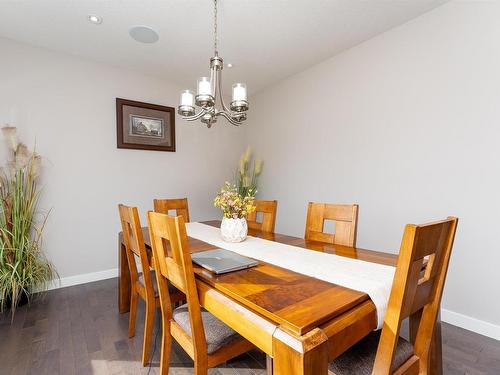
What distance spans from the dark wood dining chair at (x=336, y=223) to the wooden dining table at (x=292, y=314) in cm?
58

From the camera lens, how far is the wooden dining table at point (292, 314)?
2.29ft

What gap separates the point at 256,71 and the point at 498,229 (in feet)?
9.11

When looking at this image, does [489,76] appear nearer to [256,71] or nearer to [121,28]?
[256,71]

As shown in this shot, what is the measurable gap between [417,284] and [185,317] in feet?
3.33

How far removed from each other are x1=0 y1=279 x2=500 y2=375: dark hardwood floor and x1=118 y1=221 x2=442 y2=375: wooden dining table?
740 millimetres

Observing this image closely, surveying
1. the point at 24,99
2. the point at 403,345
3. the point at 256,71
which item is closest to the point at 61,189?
the point at 24,99

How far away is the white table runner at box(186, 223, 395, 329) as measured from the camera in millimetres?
961

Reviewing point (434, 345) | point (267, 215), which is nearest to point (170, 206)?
point (267, 215)

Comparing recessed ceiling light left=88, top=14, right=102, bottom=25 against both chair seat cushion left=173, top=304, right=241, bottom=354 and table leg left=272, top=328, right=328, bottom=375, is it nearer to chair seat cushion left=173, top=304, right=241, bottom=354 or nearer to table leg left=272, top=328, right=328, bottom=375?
chair seat cushion left=173, top=304, right=241, bottom=354

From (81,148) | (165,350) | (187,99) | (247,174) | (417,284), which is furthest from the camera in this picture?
(247,174)

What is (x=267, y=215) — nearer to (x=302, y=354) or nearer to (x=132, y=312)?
(x=132, y=312)

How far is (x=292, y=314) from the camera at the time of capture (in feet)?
2.56

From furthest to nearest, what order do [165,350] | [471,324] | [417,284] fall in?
[471,324] → [165,350] → [417,284]

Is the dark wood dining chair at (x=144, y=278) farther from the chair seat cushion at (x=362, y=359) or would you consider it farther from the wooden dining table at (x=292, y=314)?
the chair seat cushion at (x=362, y=359)
